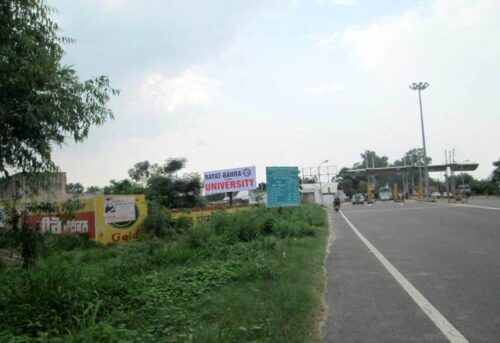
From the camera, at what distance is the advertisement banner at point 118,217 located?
20.1 m

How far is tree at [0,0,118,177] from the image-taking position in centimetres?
593

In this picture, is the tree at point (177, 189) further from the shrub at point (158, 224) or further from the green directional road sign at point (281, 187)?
the green directional road sign at point (281, 187)

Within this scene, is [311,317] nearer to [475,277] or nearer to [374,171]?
[475,277]

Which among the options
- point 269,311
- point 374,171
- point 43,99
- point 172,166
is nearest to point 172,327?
point 269,311

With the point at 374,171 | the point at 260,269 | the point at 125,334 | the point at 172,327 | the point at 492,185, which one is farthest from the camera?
the point at 492,185

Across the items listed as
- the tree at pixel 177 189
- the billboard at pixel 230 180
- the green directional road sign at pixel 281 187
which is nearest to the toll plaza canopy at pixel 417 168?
the billboard at pixel 230 180

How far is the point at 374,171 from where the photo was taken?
78625mm

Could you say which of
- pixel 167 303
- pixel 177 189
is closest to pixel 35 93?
pixel 167 303

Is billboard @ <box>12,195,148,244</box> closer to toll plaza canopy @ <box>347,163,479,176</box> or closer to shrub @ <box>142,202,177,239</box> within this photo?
shrub @ <box>142,202,177,239</box>

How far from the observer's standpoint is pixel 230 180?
40156mm

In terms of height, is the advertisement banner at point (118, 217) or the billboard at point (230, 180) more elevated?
the billboard at point (230, 180)

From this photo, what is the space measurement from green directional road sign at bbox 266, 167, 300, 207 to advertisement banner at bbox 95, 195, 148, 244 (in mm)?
6407

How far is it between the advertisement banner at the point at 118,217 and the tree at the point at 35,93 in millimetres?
13595

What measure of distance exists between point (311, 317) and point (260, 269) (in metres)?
2.15
